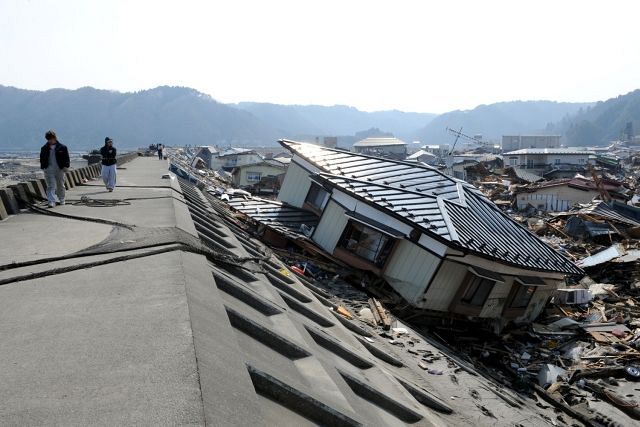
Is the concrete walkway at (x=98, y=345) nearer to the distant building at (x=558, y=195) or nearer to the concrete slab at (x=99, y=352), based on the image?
the concrete slab at (x=99, y=352)

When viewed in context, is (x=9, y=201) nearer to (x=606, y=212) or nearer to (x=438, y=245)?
(x=438, y=245)

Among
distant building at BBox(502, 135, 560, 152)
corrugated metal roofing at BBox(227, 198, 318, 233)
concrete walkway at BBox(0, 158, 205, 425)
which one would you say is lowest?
corrugated metal roofing at BBox(227, 198, 318, 233)

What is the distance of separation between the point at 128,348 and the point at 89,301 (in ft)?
4.03

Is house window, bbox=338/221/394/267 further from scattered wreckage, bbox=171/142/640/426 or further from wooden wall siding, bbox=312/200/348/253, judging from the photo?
scattered wreckage, bbox=171/142/640/426

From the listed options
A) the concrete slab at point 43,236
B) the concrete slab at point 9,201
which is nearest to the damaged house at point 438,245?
the concrete slab at point 43,236

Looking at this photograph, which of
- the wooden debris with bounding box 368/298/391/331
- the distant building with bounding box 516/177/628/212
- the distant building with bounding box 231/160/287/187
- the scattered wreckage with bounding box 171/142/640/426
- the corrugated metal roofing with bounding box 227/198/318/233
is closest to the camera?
the scattered wreckage with bounding box 171/142/640/426

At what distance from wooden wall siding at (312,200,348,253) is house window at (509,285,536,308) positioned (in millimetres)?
6376

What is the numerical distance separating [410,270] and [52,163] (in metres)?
10.3

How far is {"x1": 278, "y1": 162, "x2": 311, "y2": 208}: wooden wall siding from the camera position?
2164cm

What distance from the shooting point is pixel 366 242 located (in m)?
16.5

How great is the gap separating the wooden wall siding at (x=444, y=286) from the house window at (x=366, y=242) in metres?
1.86

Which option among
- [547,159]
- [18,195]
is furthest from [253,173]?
[18,195]

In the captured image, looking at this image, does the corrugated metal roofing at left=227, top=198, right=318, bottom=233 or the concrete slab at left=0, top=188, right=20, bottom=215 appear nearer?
the concrete slab at left=0, top=188, right=20, bottom=215

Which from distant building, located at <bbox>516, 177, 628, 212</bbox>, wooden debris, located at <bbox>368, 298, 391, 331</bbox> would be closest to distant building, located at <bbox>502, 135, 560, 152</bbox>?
distant building, located at <bbox>516, 177, 628, 212</bbox>
